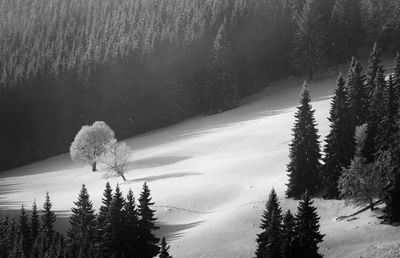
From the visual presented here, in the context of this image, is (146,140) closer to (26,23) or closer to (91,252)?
(26,23)

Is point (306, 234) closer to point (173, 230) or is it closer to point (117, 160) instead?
point (173, 230)

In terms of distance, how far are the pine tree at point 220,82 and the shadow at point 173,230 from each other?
5179cm

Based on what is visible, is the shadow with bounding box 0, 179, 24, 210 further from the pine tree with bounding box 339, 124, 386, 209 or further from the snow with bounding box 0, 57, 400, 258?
the pine tree with bounding box 339, 124, 386, 209

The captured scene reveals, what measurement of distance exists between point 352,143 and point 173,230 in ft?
67.7

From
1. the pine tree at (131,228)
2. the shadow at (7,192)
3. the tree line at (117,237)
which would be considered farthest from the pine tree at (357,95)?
the shadow at (7,192)

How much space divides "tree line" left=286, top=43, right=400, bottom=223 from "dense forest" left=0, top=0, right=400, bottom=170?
50791 mm

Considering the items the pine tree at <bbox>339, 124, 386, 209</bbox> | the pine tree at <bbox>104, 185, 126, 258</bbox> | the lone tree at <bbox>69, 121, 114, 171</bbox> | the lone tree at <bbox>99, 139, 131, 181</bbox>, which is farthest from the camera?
the lone tree at <bbox>69, 121, 114, 171</bbox>

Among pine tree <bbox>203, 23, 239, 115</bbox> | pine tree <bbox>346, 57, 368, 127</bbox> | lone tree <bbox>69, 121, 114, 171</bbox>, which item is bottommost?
lone tree <bbox>69, 121, 114, 171</bbox>

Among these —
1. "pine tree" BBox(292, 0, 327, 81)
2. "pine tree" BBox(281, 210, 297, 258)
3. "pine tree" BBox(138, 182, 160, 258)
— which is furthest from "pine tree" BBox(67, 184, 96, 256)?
"pine tree" BBox(292, 0, 327, 81)

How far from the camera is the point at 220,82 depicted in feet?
358

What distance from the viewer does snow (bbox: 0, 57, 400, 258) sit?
1813 inches

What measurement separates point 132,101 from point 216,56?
20056mm

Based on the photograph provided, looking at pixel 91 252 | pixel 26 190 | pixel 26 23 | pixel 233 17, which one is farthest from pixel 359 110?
pixel 26 23

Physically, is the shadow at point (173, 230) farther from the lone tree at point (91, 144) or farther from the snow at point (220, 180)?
the lone tree at point (91, 144)
